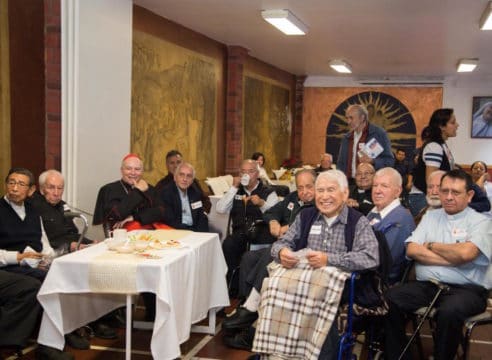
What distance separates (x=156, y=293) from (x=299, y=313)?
76 centimetres

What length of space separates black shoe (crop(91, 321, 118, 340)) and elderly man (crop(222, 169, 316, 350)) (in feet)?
2.56

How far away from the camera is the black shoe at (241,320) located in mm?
4082

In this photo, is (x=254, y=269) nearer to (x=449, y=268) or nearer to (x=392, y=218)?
(x=392, y=218)

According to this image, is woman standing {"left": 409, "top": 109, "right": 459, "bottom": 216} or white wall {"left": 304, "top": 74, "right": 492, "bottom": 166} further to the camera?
white wall {"left": 304, "top": 74, "right": 492, "bottom": 166}

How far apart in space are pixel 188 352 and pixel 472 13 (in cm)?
474

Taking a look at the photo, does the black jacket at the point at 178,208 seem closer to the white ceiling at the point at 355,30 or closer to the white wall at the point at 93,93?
the white wall at the point at 93,93

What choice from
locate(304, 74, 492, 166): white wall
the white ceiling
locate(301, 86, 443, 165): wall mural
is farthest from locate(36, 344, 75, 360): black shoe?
locate(304, 74, 492, 166): white wall

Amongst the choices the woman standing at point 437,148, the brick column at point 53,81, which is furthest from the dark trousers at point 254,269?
the brick column at point 53,81

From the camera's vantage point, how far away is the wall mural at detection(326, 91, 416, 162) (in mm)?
12969

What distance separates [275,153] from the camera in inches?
480

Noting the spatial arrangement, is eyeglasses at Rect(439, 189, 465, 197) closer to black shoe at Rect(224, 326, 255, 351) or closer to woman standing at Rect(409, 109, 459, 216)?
woman standing at Rect(409, 109, 459, 216)

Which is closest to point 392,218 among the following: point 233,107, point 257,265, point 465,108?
point 257,265

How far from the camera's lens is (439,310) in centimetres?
327

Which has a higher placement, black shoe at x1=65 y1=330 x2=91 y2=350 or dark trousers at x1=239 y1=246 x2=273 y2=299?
dark trousers at x1=239 y1=246 x2=273 y2=299
